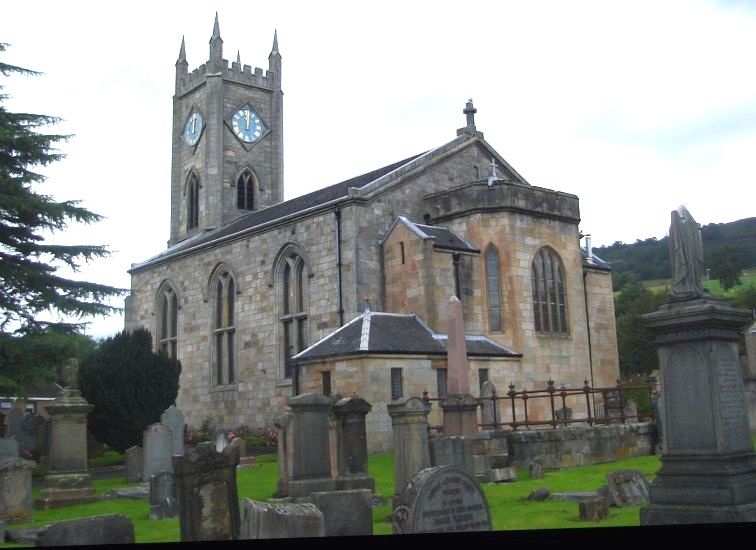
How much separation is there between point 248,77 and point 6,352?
29920 mm

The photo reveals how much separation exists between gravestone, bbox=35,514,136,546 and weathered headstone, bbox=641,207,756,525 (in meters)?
5.99

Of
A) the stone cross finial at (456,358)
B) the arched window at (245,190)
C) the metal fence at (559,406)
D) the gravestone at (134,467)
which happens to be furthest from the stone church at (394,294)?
the arched window at (245,190)

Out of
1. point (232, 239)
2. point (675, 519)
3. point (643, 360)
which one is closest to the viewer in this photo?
point (675, 519)

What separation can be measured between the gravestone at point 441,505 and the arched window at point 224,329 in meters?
25.1

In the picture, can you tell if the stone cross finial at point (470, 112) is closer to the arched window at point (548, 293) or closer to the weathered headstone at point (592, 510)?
the arched window at point (548, 293)

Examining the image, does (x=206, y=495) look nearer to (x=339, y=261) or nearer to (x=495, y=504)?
(x=495, y=504)

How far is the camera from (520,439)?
1827cm

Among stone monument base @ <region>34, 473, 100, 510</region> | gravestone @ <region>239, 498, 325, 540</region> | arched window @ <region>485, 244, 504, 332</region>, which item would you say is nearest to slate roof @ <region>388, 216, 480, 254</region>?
arched window @ <region>485, 244, 504, 332</region>

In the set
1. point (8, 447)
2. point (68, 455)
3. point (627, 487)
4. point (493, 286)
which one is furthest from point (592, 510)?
point (493, 286)

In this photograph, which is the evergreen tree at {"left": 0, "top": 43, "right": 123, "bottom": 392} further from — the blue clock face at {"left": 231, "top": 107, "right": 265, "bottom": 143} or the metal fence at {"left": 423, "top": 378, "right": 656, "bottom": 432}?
the blue clock face at {"left": 231, "top": 107, "right": 265, "bottom": 143}

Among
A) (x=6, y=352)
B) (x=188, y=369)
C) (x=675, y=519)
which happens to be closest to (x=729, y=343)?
(x=675, y=519)

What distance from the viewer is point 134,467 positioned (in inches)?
774

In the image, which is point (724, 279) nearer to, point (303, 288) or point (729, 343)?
point (303, 288)

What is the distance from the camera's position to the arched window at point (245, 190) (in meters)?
43.8
